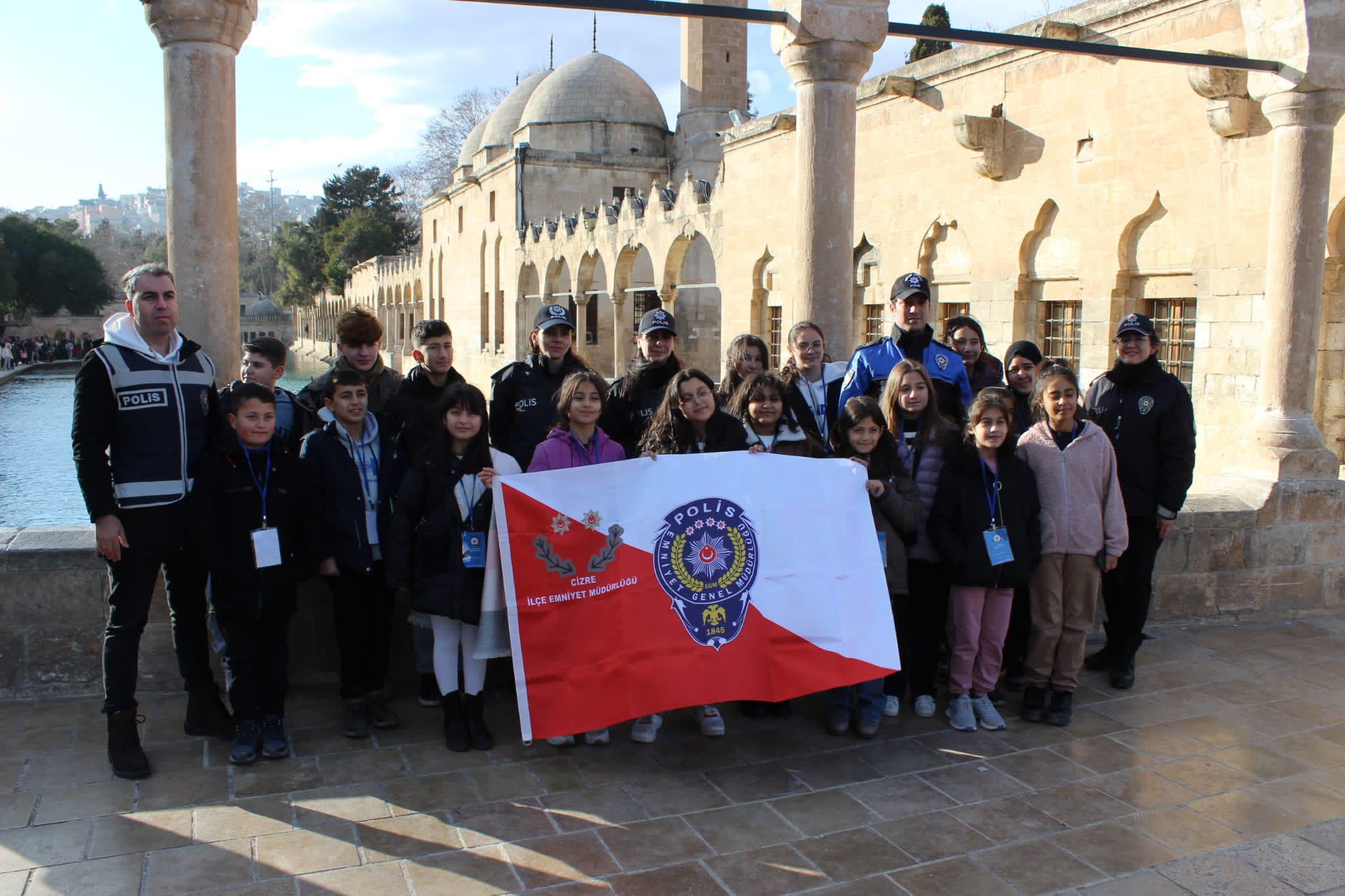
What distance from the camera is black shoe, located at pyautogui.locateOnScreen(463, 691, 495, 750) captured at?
163 inches

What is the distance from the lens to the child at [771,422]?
4.55 m

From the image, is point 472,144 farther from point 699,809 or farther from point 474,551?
point 699,809

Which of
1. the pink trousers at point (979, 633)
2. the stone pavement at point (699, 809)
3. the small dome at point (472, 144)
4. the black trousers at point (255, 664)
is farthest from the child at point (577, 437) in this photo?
the small dome at point (472, 144)

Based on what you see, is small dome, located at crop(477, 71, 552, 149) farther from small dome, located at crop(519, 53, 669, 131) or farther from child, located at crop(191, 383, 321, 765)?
child, located at crop(191, 383, 321, 765)

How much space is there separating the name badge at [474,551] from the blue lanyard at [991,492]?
222 centimetres

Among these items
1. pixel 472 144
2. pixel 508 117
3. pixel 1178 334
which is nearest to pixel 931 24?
pixel 1178 334

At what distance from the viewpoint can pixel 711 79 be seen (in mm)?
28797

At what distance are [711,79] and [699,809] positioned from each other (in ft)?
91.5

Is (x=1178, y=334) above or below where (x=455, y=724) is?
above

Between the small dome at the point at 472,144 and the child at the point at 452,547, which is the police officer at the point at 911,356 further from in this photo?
the small dome at the point at 472,144

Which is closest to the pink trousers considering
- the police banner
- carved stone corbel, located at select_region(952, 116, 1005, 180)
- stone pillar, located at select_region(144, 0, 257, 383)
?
the police banner

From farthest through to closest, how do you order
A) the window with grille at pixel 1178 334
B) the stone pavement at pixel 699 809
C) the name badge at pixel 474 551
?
the window with grille at pixel 1178 334 → the name badge at pixel 474 551 → the stone pavement at pixel 699 809

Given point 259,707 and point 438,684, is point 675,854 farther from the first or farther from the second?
point 259,707

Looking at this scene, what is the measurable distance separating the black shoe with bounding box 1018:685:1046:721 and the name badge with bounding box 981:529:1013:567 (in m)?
0.69
